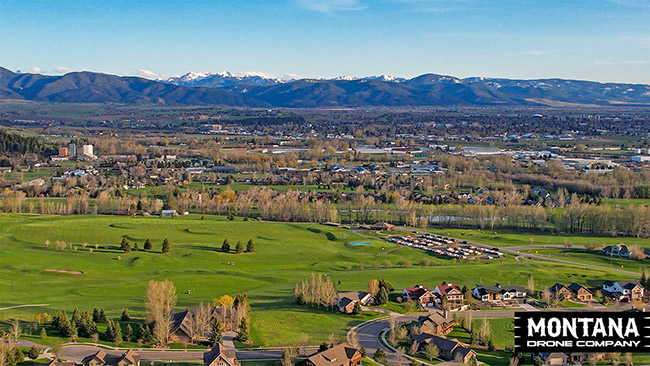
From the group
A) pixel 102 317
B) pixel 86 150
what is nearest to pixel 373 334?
pixel 102 317

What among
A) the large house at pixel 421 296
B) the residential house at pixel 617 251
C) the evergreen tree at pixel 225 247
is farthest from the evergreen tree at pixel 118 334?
the residential house at pixel 617 251

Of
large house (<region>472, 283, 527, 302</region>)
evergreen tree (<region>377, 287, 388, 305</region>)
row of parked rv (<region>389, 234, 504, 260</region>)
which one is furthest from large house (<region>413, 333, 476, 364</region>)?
row of parked rv (<region>389, 234, 504, 260</region>)

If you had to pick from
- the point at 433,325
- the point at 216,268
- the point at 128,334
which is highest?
the point at 433,325

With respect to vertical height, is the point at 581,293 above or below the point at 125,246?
above

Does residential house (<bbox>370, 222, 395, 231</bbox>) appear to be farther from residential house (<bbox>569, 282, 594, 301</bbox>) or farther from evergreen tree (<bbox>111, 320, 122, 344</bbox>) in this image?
evergreen tree (<bbox>111, 320, 122, 344</bbox>)

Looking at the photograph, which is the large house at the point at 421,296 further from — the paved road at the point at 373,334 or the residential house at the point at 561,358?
the residential house at the point at 561,358

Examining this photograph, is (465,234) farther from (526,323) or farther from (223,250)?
(526,323)

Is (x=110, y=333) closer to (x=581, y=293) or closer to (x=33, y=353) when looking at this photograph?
(x=33, y=353)
